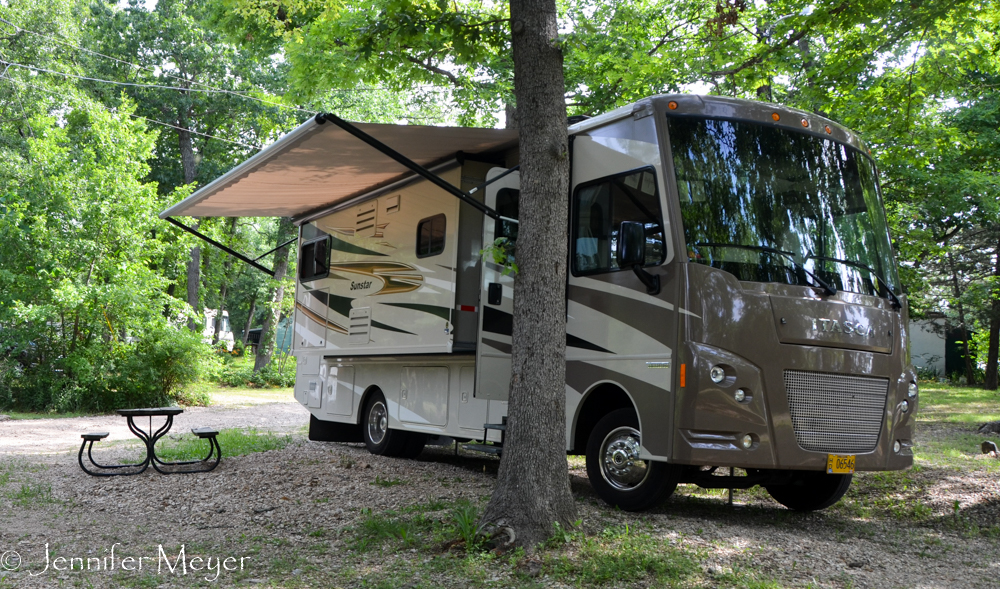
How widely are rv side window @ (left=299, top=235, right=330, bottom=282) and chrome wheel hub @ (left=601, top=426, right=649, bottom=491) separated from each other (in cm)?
557

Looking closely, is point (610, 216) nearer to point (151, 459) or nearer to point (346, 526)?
point (346, 526)

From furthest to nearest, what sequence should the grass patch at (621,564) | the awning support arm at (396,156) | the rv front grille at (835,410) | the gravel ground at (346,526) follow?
the awning support arm at (396,156) → the rv front grille at (835,410) → the gravel ground at (346,526) → the grass patch at (621,564)

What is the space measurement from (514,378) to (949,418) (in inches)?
487

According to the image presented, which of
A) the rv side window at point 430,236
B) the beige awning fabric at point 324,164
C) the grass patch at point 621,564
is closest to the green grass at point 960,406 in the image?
the rv side window at point 430,236

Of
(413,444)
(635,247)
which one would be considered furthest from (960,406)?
(635,247)

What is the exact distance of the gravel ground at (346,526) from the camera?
4.88 meters

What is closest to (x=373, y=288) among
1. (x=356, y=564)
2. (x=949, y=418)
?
(x=356, y=564)

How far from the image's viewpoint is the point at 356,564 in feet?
16.7

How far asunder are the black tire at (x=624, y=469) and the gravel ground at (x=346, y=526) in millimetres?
145

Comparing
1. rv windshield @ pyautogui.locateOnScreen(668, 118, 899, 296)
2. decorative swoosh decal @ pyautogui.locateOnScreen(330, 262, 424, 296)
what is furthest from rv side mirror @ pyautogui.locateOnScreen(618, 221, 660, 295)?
decorative swoosh decal @ pyautogui.locateOnScreen(330, 262, 424, 296)

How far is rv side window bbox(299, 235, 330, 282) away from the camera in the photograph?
439 inches

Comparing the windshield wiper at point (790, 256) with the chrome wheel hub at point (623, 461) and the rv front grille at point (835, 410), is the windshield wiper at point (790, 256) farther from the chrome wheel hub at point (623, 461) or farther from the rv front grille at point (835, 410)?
the chrome wheel hub at point (623, 461)

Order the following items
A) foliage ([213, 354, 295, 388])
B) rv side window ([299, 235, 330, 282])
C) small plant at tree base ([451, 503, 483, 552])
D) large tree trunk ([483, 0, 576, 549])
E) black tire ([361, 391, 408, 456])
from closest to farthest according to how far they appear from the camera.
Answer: small plant at tree base ([451, 503, 483, 552]), large tree trunk ([483, 0, 576, 549]), black tire ([361, 391, 408, 456]), rv side window ([299, 235, 330, 282]), foliage ([213, 354, 295, 388])

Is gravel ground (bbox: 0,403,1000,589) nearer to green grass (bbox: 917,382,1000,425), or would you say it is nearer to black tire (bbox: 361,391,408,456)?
black tire (bbox: 361,391,408,456)
